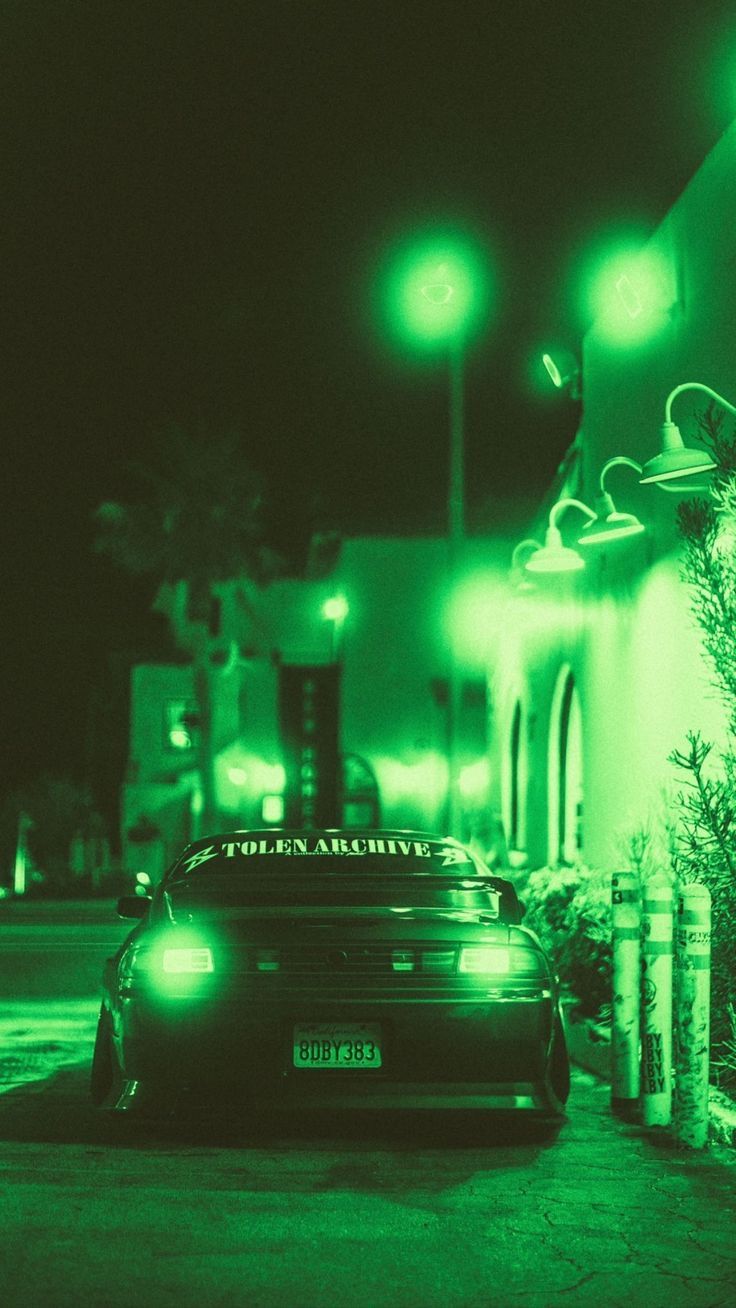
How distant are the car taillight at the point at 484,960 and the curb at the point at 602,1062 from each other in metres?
1.32

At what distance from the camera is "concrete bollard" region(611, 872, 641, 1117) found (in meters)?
8.62

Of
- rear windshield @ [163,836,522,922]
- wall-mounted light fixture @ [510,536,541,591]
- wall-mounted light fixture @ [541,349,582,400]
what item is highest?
wall-mounted light fixture @ [541,349,582,400]

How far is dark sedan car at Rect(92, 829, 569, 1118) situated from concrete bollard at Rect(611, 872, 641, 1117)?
80 cm

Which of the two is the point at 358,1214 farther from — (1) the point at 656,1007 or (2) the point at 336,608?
(2) the point at 336,608

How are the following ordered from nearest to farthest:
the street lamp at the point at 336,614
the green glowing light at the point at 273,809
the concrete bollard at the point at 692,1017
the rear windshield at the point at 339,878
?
the concrete bollard at the point at 692,1017 < the rear windshield at the point at 339,878 < the street lamp at the point at 336,614 < the green glowing light at the point at 273,809

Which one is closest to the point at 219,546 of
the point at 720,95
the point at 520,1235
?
the point at 720,95

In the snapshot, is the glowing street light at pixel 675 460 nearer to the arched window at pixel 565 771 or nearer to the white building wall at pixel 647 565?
the white building wall at pixel 647 565

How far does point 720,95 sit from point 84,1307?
33.0 ft

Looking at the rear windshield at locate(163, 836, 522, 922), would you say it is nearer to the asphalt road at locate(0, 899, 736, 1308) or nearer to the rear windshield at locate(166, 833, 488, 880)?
the rear windshield at locate(166, 833, 488, 880)

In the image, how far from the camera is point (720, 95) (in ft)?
41.5

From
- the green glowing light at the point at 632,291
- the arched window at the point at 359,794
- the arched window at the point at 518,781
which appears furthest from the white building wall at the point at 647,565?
the arched window at the point at 359,794

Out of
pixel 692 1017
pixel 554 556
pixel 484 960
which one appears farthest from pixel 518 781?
pixel 484 960

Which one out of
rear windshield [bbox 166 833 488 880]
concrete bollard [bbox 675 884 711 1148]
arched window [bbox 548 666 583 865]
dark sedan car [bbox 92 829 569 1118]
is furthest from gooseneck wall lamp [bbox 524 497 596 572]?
dark sedan car [bbox 92 829 569 1118]

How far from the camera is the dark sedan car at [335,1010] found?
24.4 feet
